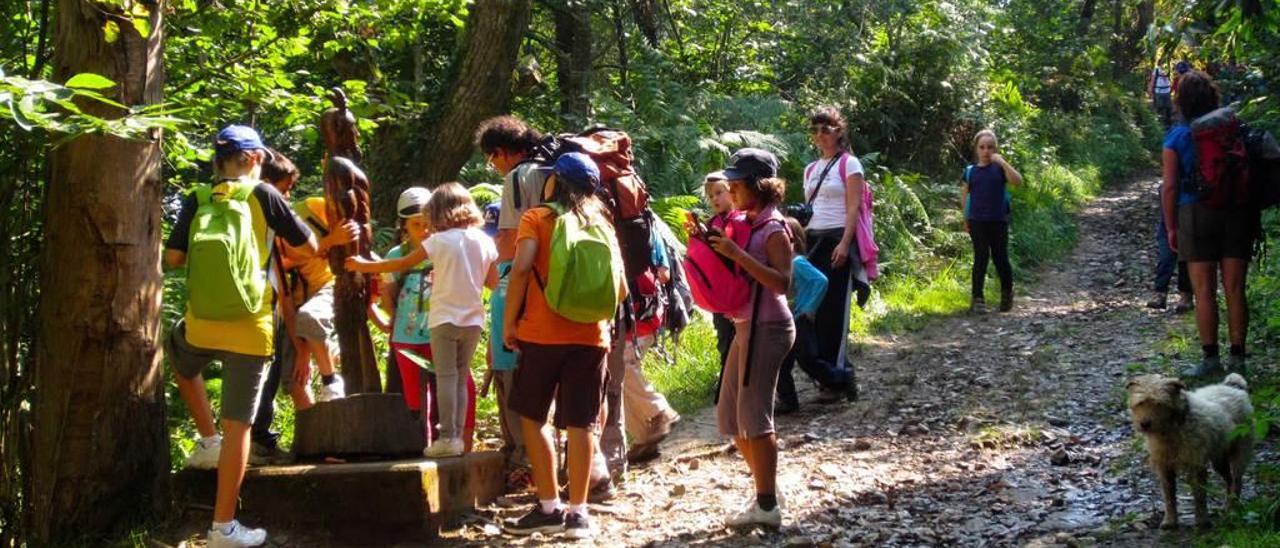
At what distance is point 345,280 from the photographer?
632 cm

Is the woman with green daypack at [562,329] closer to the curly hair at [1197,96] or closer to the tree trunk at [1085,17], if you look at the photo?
the curly hair at [1197,96]

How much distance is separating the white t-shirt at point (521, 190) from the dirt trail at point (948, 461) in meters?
1.50

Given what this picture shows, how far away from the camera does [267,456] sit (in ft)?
21.1

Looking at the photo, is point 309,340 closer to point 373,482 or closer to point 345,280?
point 345,280

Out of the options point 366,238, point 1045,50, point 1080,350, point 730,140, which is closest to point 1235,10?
point 1080,350

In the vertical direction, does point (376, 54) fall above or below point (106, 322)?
above

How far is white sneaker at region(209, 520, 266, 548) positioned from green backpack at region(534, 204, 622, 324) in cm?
167

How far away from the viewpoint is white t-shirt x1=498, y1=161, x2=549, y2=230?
618 centimetres

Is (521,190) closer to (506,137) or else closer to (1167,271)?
(506,137)

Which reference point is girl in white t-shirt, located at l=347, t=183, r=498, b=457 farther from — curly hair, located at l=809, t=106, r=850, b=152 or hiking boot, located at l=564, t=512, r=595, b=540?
curly hair, located at l=809, t=106, r=850, b=152

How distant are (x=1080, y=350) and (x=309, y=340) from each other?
20.3ft

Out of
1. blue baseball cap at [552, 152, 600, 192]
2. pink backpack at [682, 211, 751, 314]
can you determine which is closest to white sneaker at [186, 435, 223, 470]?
blue baseball cap at [552, 152, 600, 192]

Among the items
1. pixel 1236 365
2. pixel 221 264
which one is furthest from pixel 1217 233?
pixel 221 264

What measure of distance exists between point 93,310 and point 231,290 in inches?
31.5
